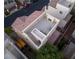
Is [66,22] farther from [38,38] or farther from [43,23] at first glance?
[38,38]

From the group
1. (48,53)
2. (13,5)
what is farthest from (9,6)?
(48,53)

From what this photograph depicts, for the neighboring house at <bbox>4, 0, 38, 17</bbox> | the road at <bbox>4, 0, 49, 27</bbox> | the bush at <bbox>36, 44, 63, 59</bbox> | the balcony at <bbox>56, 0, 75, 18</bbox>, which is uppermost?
the balcony at <bbox>56, 0, 75, 18</bbox>

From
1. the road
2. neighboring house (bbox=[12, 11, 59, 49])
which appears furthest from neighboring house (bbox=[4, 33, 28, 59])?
the road

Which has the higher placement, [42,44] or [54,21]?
[54,21]

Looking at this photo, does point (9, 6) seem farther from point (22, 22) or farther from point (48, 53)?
point (48, 53)

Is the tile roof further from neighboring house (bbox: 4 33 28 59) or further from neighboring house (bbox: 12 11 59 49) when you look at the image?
neighboring house (bbox: 4 33 28 59)

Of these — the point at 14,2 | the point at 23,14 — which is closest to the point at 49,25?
the point at 23,14
